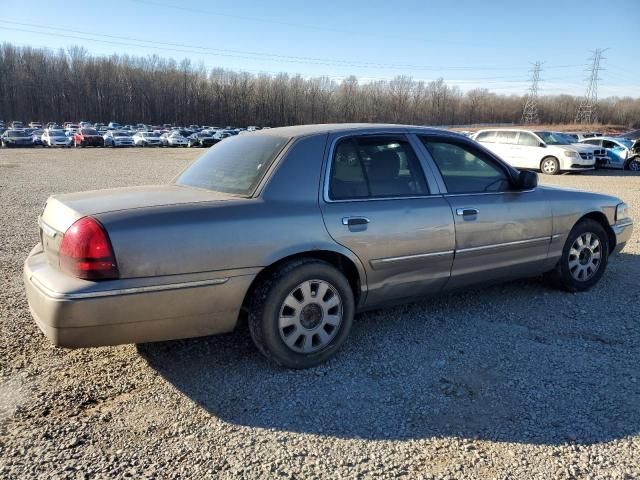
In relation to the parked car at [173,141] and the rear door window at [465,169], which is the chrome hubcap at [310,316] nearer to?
the rear door window at [465,169]

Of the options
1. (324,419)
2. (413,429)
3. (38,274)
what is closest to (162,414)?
(324,419)

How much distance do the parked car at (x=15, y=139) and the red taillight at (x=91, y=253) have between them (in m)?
46.4

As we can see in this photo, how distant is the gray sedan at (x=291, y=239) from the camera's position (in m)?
2.82

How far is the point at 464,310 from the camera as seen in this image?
448 centimetres

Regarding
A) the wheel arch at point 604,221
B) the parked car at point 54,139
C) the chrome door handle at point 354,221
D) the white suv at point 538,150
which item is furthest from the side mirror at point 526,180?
the parked car at point 54,139

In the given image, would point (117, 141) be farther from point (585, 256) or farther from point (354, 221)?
point (354, 221)

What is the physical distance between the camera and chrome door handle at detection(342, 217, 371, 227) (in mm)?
3441

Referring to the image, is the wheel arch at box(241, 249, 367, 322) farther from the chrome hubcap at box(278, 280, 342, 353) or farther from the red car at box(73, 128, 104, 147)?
the red car at box(73, 128, 104, 147)

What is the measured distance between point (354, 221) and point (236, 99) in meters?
109

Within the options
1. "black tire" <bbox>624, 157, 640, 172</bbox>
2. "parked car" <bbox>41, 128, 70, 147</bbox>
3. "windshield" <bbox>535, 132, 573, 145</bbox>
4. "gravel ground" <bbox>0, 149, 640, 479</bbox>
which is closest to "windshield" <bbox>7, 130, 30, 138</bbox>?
"parked car" <bbox>41, 128, 70, 147</bbox>

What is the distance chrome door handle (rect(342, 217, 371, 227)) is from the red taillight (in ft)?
4.80

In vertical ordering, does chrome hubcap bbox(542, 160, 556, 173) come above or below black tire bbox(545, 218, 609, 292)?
above

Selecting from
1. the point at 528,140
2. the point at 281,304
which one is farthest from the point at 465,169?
the point at 528,140

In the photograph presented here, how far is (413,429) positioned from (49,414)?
2.00 m
